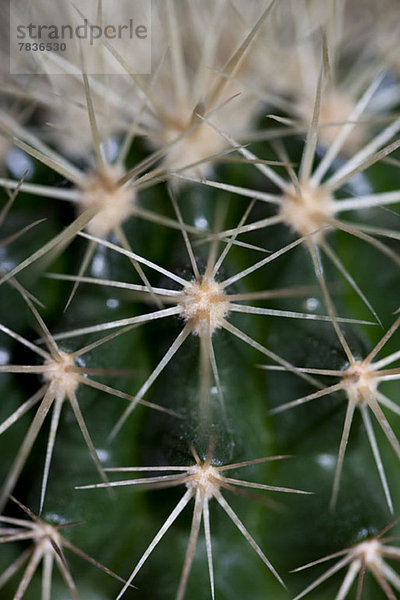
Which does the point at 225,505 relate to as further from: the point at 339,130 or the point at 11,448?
the point at 339,130

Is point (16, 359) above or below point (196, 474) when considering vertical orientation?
above

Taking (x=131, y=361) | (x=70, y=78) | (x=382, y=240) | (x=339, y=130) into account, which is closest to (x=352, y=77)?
(x=339, y=130)

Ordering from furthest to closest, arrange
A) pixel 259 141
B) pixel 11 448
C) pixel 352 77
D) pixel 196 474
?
pixel 352 77 < pixel 259 141 < pixel 11 448 < pixel 196 474

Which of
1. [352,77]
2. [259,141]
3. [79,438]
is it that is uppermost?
[352,77]

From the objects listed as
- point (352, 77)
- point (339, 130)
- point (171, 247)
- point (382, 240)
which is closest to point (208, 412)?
point (171, 247)

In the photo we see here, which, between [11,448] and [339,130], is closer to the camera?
[11,448]

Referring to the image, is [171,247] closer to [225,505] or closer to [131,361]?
[131,361]

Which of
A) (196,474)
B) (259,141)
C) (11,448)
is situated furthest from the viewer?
(259,141)
